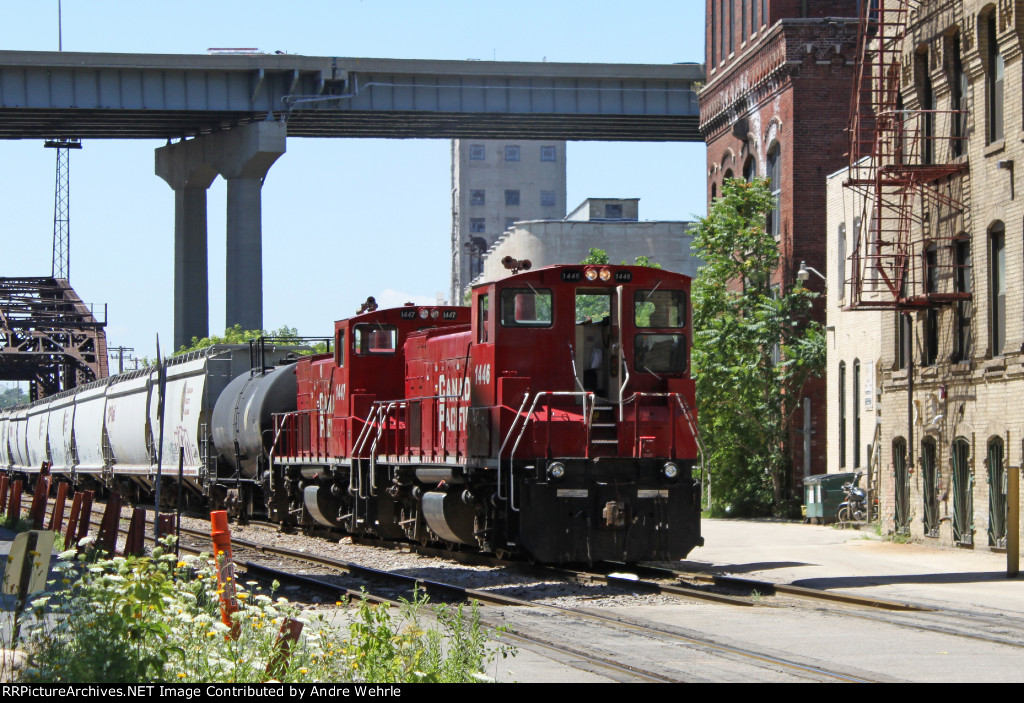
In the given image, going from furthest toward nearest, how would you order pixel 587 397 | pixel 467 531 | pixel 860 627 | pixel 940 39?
pixel 940 39 → pixel 467 531 → pixel 587 397 → pixel 860 627

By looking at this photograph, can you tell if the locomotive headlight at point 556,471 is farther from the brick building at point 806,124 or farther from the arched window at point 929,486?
the brick building at point 806,124

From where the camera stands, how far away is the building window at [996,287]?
2264 centimetres

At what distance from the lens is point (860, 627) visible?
43.8 ft

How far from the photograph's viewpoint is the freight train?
17.8 m

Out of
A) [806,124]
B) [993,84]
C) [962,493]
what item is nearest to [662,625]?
[962,493]

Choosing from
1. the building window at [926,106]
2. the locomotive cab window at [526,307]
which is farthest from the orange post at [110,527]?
the building window at [926,106]

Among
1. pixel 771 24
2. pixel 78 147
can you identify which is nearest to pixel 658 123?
pixel 771 24

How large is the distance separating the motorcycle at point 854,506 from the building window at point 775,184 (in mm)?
9845

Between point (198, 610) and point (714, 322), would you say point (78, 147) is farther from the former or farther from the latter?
point (198, 610)

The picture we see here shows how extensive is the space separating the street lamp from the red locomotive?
42.3 ft

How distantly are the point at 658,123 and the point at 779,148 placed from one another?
3028 cm

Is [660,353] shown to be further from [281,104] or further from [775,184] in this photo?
[281,104]

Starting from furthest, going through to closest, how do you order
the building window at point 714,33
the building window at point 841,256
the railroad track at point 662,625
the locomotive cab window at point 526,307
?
1. the building window at point 714,33
2. the building window at point 841,256
3. the locomotive cab window at point 526,307
4. the railroad track at point 662,625

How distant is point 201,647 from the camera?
8.84m
